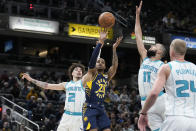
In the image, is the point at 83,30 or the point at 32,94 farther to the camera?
the point at 83,30

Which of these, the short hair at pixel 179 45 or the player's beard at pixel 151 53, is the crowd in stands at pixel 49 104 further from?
the short hair at pixel 179 45

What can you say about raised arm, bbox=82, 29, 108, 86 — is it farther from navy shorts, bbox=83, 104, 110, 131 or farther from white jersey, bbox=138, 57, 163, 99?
white jersey, bbox=138, 57, 163, 99

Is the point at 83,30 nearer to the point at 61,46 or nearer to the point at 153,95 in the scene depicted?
the point at 61,46

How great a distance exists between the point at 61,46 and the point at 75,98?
18072mm

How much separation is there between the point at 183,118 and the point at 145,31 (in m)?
17.4

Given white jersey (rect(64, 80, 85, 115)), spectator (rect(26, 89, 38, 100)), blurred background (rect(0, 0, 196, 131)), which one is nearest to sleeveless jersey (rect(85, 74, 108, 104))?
white jersey (rect(64, 80, 85, 115))

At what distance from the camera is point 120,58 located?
Answer: 2800cm

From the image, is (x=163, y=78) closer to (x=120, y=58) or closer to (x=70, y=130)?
(x=70, y=130)

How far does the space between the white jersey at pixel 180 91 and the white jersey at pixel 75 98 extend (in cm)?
351

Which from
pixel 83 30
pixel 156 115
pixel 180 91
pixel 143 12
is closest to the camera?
pixel 180 91

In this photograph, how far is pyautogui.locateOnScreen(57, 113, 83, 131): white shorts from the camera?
7.79m

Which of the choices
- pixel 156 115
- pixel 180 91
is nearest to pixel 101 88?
pixel 156 115

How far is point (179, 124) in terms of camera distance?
14.7 ft

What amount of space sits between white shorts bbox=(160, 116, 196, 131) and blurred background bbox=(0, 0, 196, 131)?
8.29 metres
